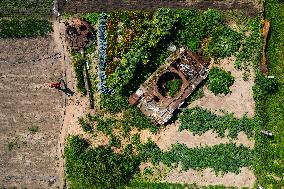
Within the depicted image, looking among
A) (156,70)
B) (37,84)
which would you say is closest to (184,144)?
(156,70)

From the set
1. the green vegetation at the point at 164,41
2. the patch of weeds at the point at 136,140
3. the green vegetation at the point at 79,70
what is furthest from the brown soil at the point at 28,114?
the patch of weeds at the point at 136,140

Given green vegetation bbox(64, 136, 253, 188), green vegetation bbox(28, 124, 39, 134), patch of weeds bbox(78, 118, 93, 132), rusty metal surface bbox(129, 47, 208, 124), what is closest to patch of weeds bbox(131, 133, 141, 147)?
green vegetation bbox(64, 136, 253, 188)

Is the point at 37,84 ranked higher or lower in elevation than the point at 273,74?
lower

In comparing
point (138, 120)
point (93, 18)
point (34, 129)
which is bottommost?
point (34, 129)

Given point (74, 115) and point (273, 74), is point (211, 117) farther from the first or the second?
point (74, 115)

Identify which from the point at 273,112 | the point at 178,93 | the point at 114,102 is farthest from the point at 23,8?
the point at 273,112

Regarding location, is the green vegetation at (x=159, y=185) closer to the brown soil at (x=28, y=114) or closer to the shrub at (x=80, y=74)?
the brown soil at (x=28, y=114)

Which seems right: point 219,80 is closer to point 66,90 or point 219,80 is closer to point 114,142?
point 114,142
